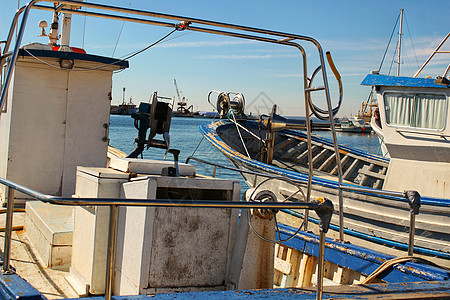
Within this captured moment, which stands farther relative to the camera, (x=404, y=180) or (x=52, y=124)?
(x=404, y=180)

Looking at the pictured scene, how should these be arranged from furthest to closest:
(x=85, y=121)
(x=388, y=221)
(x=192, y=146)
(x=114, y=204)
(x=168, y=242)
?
(x=192, y=146)
(x=388, y=221)
(x=85, y=121)
(x=168, y=242)
(x=114, y=204)

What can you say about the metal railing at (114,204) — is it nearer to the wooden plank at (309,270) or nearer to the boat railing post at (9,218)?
the boat railing post at (9,218)

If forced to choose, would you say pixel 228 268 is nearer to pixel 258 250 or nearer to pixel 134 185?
pixel 258 250

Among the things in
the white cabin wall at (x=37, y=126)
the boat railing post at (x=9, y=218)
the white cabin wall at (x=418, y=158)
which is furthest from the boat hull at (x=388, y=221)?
the boat railing post at (x=9, y=218)

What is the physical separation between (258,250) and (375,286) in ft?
3.20

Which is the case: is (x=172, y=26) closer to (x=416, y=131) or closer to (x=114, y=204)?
(x=114, y=204)

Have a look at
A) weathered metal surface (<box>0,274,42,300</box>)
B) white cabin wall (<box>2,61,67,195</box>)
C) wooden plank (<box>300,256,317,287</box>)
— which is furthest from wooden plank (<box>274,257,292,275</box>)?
white cabin wall (<box>2,61,67,195</box>)

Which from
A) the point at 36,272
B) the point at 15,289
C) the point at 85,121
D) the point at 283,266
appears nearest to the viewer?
the point at 15,289

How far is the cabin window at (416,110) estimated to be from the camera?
8.54 m

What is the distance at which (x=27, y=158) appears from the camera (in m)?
7.29

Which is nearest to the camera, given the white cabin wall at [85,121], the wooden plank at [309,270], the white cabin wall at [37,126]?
the wooden plank at [309,270]

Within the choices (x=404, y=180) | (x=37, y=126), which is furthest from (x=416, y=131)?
(x=37, y=126)

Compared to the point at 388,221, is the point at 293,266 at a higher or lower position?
lower

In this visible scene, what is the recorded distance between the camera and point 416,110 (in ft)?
28.9
